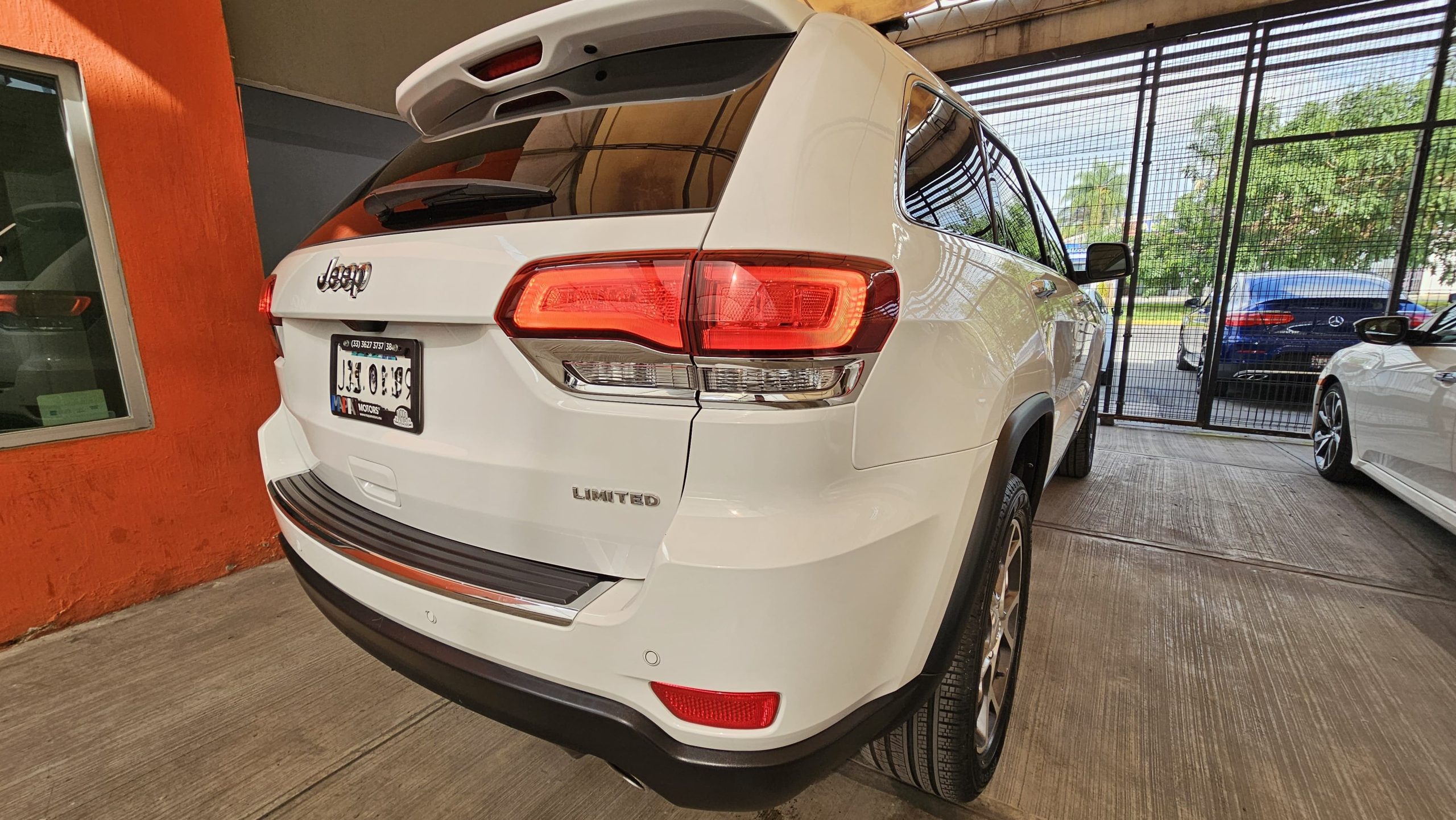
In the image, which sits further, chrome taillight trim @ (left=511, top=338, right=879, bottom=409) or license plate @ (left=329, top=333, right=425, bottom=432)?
license plate @ (left=329, top=333, right=425, bottom=432)

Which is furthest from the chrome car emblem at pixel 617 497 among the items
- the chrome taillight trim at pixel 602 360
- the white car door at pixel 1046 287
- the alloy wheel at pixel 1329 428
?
the alloy wheel at pixel 1329 428

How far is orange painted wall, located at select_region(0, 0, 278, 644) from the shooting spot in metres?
2.32

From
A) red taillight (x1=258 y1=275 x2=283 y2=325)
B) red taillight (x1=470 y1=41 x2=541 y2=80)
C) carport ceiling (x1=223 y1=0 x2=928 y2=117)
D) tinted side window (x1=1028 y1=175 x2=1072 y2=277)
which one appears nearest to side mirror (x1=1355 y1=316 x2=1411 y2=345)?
tinted side window (x1=1028 y1=175 x2=1072 y2=277)

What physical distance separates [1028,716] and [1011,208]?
1.59 metres

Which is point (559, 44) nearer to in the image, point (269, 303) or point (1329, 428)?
point (269, 303)

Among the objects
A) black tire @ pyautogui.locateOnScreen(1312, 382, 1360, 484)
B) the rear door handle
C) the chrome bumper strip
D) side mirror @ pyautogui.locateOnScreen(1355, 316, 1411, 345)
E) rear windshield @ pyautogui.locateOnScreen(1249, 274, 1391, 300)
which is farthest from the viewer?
rear windshield @ pyautogui.locateOnScreen(1249, 274, 1391, 300)

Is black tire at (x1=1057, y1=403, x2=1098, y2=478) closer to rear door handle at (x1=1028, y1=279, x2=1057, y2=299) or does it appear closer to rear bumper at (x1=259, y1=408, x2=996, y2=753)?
rear door handle at (x1=1028, y1=279, x2=1057, y2=299)

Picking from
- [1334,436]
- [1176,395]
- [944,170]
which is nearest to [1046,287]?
[944,170]

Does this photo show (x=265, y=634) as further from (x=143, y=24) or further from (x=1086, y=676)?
(x=1086, y=676)

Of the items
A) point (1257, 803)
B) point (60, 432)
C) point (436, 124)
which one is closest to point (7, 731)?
point (60, 432)

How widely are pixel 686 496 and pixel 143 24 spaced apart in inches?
123

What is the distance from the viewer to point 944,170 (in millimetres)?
1439

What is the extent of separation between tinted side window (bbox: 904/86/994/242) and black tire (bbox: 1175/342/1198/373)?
5.61 m

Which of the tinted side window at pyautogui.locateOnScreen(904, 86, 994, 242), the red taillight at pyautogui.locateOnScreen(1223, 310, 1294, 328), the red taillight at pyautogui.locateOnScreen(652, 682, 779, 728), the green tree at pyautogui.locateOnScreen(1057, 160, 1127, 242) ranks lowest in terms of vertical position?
the red taillight at pyautogui.locateOnScreen(652, 682, 779, 728)
